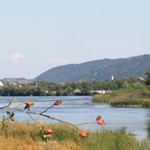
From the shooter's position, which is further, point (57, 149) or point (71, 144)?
point (71, 144)

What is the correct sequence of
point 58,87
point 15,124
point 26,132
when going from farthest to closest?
1. point 58,87
2. point 15,124
3. point 26,132

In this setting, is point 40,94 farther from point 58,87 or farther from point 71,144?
point 71,144

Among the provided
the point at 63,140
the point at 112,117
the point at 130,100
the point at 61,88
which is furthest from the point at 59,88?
the point at 63,140

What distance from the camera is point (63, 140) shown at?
1527 centimetres

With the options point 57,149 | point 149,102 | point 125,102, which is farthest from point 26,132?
point 125,102

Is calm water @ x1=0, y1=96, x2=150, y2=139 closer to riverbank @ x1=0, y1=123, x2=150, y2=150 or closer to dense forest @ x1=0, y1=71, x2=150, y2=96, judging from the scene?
riverbank @ x1=0, y1=123, x2=150, y2=150

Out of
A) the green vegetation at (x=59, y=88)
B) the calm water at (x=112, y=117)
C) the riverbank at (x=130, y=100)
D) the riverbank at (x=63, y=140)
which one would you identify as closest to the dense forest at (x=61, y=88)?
the green vegetation at (x=59, y=88)

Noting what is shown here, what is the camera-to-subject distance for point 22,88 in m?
158

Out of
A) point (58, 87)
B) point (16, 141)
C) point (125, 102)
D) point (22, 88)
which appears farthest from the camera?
point (58, 87)

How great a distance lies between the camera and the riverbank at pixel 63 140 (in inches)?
509

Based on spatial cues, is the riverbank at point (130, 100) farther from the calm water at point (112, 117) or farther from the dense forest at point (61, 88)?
the dense forest at point (61, 88)

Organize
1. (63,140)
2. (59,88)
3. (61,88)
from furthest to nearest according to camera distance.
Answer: (61,88), (59,88), (63,140)

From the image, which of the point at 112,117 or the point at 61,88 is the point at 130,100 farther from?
the point at 61,88

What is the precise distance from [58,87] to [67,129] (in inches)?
6006
